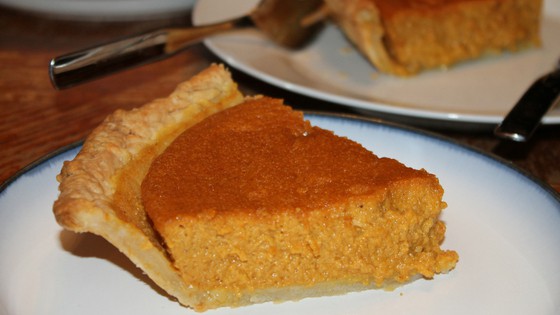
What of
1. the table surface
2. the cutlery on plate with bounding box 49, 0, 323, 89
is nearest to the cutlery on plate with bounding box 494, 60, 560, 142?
the table surface

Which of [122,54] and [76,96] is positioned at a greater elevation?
[122,54]

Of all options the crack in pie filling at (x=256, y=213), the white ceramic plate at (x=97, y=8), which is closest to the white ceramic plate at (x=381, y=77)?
the white ceramic plate at (x=97, y=8)

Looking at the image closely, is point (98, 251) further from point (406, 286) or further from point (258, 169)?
point (406, 286)

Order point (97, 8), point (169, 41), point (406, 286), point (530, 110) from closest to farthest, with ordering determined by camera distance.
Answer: point (406, 286) < point (530, 110) < point (169, 41) < point (97, 8)

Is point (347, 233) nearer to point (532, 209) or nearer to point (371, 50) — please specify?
point (532, 209)

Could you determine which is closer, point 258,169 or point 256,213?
point 256,213

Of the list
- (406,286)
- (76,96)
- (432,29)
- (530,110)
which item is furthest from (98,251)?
(432,29)

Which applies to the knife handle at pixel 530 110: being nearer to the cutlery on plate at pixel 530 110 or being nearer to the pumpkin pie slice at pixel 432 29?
the cutlery on plate at pixel 530 110

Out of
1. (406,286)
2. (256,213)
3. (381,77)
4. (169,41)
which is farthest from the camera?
(381,77)
